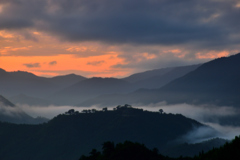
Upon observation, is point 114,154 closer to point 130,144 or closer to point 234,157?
point 130,144

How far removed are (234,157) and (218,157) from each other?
17.4 ft

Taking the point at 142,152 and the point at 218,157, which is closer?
the point at 218,157

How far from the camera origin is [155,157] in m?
198

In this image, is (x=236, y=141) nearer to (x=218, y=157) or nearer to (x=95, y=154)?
(x=218, y=157)

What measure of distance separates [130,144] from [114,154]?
1460cm

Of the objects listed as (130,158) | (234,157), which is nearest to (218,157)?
(234,157)

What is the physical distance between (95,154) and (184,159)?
41873 mm

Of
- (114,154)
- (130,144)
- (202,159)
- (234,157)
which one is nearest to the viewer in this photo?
(234,157)

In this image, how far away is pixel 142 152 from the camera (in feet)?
644

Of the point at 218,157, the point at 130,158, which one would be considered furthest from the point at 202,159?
the point at 130,158

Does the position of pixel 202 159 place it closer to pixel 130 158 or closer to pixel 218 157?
pixel 218 157

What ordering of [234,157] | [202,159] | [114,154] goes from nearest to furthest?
[234,157], [202,159], [114,154]

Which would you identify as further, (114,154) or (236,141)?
(114,154)

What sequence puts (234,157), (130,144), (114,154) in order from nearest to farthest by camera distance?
(234,157), (114,154), (130,144)
